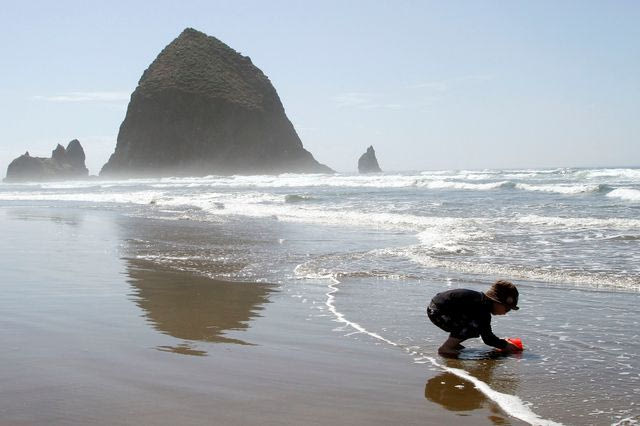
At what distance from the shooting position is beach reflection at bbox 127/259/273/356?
19.8ft

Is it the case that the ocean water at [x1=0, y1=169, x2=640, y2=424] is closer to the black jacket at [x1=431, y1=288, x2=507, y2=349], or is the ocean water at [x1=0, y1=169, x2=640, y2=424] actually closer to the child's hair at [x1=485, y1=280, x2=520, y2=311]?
the black jacket at [x1=431, y1=288, x2=507, y2=349]

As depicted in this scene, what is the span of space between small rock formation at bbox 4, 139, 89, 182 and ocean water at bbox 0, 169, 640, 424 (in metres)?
101

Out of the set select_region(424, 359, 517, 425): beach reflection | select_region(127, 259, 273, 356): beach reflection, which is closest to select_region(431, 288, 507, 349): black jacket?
select_region(424, 359, 517, 425): beach reflection

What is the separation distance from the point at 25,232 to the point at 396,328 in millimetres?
12588

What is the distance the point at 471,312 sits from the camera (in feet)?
18.6

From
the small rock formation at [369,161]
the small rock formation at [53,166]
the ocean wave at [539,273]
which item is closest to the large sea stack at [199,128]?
the small rock formation at [53,166]

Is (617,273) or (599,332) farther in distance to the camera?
(617,273)

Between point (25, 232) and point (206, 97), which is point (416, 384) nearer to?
point (25, 232)

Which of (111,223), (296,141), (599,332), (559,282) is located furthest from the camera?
(296,141)

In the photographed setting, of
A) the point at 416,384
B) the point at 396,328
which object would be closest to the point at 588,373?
the point at 416,384

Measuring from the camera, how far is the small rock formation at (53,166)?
113025 millimetres

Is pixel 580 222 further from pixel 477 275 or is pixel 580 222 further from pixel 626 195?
pixel 626 195

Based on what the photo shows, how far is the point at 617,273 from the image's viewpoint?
9.27 m

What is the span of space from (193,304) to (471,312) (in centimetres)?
326
